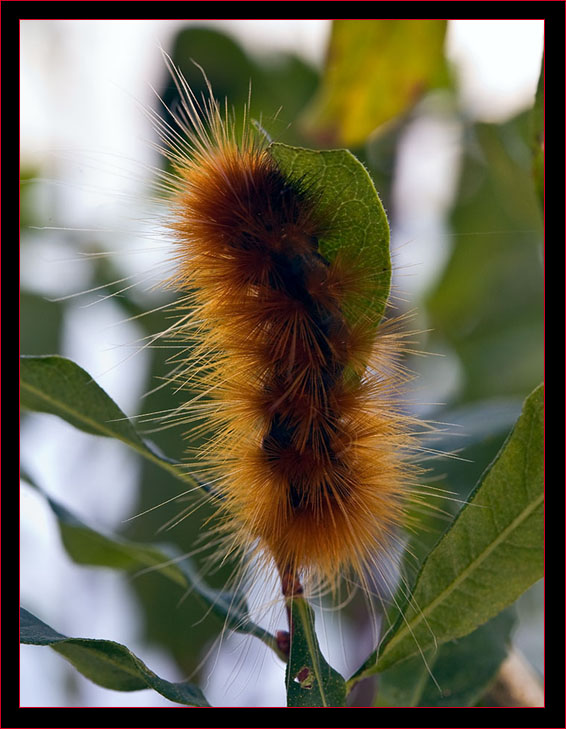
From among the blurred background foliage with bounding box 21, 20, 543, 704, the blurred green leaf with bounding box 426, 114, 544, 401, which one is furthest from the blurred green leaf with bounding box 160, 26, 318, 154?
the blurred green leaf with bounding box 426, 114, 544, 401

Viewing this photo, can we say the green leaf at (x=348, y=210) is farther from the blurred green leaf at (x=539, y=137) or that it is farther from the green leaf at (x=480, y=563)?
the blurred green leaf at (x=539, y=137)

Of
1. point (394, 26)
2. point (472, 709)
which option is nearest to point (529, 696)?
point (472, 709)

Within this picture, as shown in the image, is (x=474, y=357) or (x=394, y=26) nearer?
(x=394, y=26)

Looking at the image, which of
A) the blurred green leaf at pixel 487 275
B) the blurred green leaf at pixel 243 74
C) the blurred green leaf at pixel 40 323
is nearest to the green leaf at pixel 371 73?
the blurred green leaf at pixel 243 74

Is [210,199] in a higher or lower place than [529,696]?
higher

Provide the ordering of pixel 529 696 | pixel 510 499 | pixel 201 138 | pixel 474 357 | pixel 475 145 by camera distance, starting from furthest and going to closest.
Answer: pixel 475 145 → pixel 474 357 → pixel 529 696 → pixel 201 138 → pixel 510 499

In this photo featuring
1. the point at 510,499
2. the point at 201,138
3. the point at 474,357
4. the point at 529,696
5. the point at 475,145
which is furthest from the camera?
the point at 475,145
